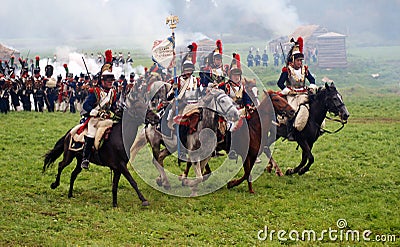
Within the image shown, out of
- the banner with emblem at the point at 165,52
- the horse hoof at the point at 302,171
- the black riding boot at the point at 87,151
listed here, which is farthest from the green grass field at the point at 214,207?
the banner with emblem at the point at 165,52

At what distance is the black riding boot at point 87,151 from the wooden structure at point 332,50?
42.1m

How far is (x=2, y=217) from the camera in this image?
9414 millimetres

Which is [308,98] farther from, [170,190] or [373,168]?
[170,190]

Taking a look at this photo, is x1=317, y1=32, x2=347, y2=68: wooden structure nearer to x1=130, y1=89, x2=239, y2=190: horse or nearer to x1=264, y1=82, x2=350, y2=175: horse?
x1=264, y1=82, x2=350, y2=175: horse

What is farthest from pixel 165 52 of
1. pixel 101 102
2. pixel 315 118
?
pixel 315 118

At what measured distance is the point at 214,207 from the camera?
1012cm

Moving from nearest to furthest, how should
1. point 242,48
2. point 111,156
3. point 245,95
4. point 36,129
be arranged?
point 111,156
point 245,95
point 36,129
point 242,48

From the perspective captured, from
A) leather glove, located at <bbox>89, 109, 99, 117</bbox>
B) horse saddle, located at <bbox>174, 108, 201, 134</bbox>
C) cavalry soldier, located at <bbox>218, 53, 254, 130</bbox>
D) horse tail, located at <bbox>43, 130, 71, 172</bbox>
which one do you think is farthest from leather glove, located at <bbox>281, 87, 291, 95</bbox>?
horse tail, located at <bbox>43, 130, 71, 172</bbox>

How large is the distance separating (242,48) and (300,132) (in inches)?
1685

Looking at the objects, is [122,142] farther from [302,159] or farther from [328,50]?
[328,50]

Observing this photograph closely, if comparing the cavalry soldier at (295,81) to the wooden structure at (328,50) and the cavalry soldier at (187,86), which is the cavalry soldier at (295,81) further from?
the wooden structure at (328,50)

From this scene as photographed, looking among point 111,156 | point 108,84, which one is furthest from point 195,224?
point 108,84

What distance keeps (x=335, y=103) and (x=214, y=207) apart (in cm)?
388

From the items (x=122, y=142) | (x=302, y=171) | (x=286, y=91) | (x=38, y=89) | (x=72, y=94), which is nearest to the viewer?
(x=122, y=142)
